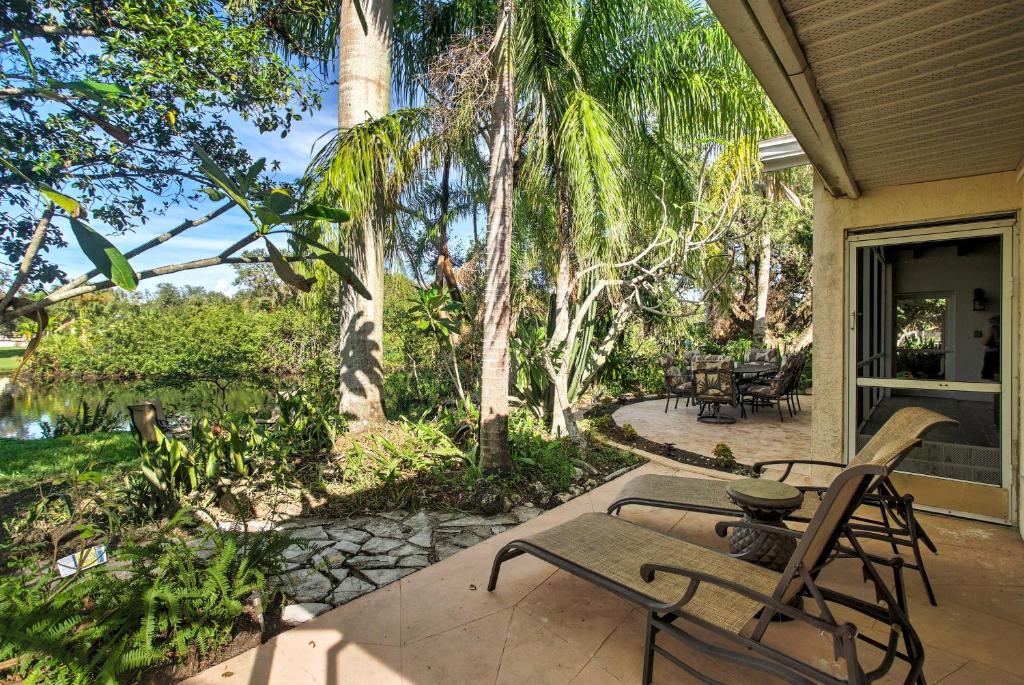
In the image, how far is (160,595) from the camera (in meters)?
2.28

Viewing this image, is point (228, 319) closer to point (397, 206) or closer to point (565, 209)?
point (397, 206)

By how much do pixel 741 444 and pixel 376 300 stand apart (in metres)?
5.10

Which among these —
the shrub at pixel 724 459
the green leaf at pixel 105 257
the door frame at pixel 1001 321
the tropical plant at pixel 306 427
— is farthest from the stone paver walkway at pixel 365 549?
the door frame at pixel 1001 321

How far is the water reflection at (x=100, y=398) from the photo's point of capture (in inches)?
346

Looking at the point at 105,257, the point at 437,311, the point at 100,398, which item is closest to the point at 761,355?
the point at 437,311

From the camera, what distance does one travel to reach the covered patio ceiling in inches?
68.3

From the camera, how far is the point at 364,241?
5.81m

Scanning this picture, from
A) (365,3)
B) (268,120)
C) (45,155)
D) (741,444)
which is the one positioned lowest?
(741,444)

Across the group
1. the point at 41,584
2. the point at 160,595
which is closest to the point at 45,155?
the point at 41,584

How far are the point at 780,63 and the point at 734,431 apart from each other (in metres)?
6.61

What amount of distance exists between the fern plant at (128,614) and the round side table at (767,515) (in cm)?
242

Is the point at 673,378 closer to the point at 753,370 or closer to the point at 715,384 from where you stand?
the point at 715,384

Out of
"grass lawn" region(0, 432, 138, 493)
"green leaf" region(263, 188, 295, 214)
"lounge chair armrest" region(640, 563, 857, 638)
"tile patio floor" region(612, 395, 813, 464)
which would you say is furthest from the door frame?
"grass lawn" region(0, 432, 138, 493)

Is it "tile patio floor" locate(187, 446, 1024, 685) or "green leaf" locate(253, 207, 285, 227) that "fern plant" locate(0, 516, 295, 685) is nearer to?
"tile patio floor" locate(187, 446, 1024, 685)
